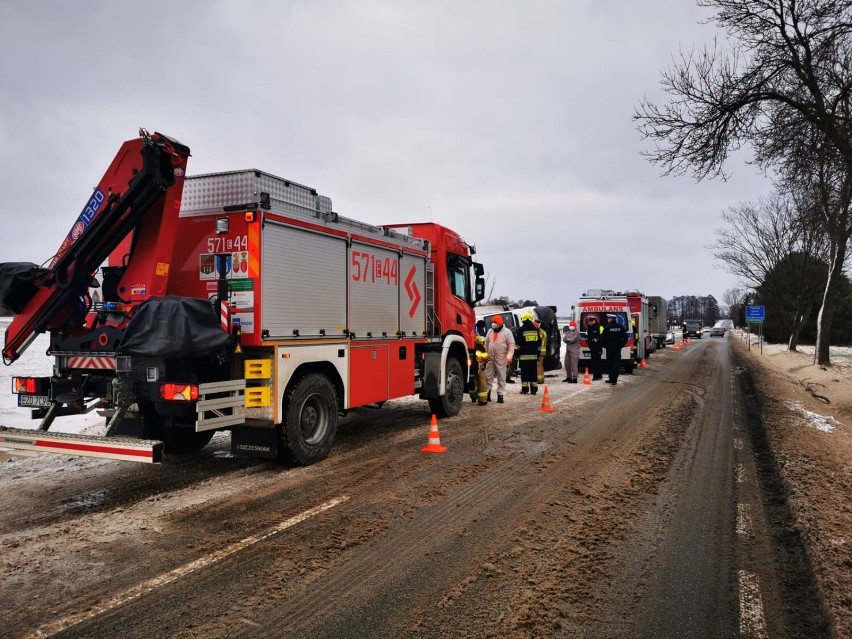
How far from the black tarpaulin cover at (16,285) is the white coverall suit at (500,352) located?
9251mm

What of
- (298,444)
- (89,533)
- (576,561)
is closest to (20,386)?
(89,533)

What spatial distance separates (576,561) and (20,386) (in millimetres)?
6095

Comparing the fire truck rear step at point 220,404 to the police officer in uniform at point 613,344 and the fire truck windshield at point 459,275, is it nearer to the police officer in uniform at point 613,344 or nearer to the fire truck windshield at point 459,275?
the fire truck windshield at point 459,275

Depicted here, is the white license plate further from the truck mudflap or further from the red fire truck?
the truck mudflap

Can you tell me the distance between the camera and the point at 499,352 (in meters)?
13.3

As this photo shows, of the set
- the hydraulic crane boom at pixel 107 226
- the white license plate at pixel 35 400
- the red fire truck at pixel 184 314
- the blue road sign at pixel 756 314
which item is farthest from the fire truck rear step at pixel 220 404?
the blue road sign at pixel 756 314

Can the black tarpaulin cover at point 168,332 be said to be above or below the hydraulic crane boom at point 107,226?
below

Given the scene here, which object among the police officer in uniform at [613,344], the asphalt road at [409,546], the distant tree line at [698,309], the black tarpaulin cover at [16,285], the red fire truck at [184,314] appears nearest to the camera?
the asphalt road at [409,546]

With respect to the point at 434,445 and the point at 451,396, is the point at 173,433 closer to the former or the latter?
the point at 434,445

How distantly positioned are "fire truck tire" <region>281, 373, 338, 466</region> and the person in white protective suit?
6.34 meters

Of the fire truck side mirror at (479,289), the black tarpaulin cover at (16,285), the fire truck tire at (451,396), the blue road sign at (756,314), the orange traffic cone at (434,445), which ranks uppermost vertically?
the blue road sign at (756,314)

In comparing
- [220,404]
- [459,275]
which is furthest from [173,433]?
[459,275]

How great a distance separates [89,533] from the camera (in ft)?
15.4

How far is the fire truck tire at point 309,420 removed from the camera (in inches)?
260
